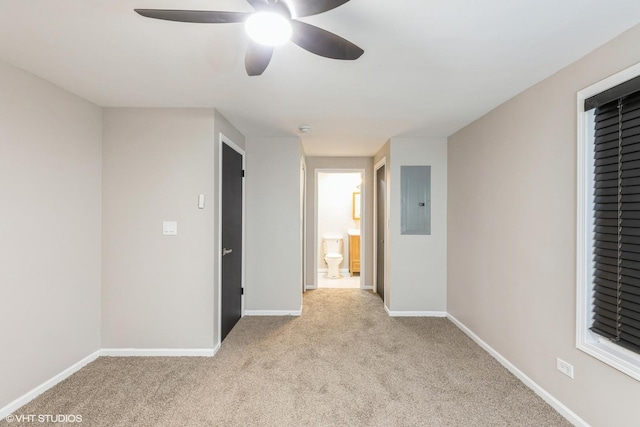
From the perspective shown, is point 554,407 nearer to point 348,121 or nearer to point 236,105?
point 348,121

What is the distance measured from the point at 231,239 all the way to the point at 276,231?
0.68m

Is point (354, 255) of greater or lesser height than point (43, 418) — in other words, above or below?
above

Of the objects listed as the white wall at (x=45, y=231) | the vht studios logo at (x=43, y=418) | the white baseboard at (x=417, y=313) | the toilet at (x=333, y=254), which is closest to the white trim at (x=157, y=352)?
the white wall at (x=45, y=231)

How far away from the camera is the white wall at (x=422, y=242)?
12.3 ft

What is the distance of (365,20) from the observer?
1478 mm

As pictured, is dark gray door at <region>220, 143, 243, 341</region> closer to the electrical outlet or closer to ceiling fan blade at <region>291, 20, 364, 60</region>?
ceiling fan blade at <region>291, 20, 364, 60</region>

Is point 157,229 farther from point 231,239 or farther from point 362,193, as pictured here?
point 362,193

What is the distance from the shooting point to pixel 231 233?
10.6 ft

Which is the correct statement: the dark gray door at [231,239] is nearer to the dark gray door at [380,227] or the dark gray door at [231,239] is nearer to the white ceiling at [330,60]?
the white ceiling at [330,60]

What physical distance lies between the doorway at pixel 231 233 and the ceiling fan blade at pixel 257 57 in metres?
1.44

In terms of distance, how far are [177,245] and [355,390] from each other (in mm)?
1991

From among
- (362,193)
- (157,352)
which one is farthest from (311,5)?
(362,193)

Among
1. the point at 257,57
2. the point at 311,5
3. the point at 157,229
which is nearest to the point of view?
the point at 311,5

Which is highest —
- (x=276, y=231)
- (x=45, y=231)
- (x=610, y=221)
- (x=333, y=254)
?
(x=610, y=221)
